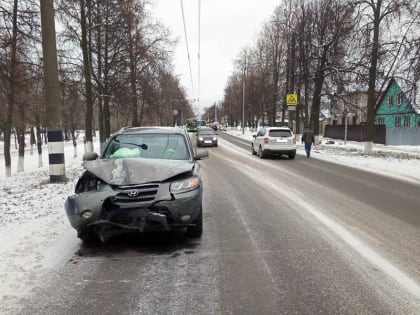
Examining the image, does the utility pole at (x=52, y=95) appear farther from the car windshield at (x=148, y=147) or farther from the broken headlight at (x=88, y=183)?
the broken headlight at (x=88, y=183)

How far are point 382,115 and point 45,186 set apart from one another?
48675 mm

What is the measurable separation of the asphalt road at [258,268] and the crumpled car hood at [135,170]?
949 millimetres

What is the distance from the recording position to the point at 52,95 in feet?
38.0

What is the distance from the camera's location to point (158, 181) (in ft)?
18.1

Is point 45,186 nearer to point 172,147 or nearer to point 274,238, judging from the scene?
point 172,147

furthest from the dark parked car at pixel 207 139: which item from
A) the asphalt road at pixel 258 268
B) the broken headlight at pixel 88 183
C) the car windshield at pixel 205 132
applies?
the broken headlight at pixel 88 183

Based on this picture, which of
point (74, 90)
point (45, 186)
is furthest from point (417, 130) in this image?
point (45, 186)

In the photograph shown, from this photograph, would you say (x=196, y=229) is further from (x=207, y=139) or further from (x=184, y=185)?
(x=207, y=139)

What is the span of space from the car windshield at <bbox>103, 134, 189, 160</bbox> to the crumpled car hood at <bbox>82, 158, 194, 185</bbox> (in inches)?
28.9

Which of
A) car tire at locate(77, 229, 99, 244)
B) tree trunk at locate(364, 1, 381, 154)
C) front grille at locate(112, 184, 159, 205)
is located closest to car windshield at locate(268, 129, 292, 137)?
tree trunk at locate(364, 1, 381, 154)

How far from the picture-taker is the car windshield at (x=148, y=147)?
6.90 metres

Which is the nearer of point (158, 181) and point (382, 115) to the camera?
point (158, 181)

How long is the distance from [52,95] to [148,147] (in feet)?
19.0

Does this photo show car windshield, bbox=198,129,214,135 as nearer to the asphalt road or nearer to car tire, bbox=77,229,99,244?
the asphalt road
